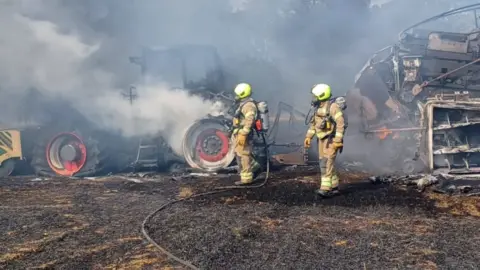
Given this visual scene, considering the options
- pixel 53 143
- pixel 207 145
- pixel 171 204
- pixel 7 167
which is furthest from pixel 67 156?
pixel 171 204

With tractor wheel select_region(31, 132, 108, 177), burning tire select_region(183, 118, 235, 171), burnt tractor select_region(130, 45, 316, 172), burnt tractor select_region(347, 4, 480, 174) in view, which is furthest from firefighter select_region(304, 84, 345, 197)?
tractor wheel select_region(31, 132, 108, 177)

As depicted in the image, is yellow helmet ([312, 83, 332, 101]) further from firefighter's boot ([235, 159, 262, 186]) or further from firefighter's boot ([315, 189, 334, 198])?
firefighter's boot ([235, 159, 262, 186])

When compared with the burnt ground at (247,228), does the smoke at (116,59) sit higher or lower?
higher

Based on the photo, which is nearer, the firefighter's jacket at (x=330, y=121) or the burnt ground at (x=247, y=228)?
the burnt ground at (x=247, y=228)

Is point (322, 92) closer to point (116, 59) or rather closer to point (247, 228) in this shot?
point (247, 228)

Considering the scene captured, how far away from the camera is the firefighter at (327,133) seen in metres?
7.55

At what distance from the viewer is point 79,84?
37.4 feet

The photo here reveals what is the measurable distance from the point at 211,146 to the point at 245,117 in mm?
1679

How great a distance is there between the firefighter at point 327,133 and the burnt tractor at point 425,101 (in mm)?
2217

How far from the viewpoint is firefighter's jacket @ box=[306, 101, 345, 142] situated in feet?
24.8

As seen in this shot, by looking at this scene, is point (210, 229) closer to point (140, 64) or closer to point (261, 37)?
point (140, 64)

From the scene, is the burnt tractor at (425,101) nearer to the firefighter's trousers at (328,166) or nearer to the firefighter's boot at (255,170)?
the firefighter's trousers at (328,166)

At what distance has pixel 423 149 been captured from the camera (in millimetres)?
9164

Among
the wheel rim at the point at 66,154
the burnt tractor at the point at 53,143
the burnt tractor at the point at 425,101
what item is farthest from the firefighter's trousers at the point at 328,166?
the wheel rim at the point at 66,154
